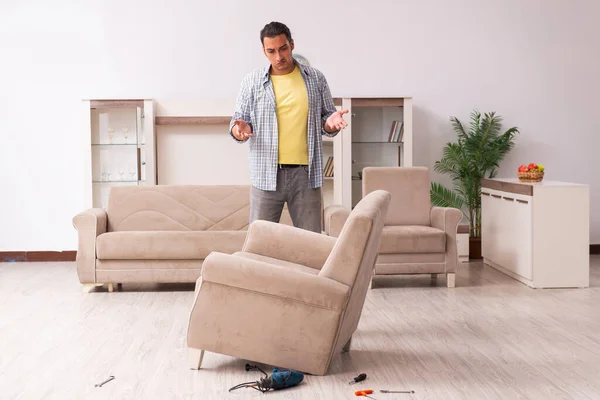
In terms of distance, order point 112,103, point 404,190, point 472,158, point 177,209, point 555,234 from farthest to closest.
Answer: point 472,158
point 112,103
point 404,190
point 177,209
point 555,234

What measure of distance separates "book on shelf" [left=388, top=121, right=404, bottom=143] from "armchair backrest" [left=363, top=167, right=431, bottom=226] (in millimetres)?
1001

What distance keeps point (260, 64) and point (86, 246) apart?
9.42 feet

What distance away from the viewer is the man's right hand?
12.8ft

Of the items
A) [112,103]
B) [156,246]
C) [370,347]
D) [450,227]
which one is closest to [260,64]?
[112,103]

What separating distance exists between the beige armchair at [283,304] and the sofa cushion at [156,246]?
2.39 metres

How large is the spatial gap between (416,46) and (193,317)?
17.1ft

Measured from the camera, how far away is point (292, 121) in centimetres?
404

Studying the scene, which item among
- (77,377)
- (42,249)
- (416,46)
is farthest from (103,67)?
(77,377)

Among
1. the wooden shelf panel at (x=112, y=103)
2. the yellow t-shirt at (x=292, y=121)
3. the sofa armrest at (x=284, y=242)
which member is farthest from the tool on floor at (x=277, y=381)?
the wooden shelf panel at (x=112, y=103)

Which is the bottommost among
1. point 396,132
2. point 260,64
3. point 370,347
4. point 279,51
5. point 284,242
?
point 370,347

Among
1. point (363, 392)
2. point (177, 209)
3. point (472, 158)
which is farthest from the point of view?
point (472, 158)

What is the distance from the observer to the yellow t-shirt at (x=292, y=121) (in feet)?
13.1

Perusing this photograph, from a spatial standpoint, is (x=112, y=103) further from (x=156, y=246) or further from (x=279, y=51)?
(x=279, y=51)

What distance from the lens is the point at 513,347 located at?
399 cm
